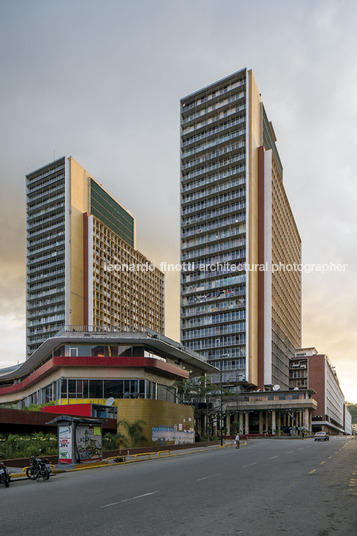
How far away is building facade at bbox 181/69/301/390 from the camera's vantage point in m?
121

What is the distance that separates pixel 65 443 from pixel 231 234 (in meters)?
98.3

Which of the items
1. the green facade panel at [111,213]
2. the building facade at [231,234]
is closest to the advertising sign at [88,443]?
the building facade at [231,234]

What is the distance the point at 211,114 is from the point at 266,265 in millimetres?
39350

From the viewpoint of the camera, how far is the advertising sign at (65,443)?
31.0 meters

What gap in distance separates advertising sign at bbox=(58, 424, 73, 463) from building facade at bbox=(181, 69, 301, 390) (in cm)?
8640

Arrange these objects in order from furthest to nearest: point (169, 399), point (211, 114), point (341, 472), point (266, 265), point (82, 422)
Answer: point (211, 114), point (266, 265), point (169, 399), point (82, 422), point (341, 472)

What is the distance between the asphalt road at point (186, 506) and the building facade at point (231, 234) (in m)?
95.6

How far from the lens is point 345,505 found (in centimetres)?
1494

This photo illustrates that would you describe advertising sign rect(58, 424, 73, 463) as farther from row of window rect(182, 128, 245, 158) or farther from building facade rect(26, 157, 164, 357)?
row of window rect(182, 128, 245, 158)

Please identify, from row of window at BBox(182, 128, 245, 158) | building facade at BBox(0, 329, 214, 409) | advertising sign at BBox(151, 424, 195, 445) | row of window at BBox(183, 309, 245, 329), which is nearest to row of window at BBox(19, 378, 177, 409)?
building facade at BBox(0, 329, 214, 409)

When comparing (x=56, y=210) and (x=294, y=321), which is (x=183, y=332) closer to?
(x=56, y=210)

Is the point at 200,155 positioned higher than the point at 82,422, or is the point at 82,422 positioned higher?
the point at 200,155

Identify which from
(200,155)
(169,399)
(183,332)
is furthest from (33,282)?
(169,399)

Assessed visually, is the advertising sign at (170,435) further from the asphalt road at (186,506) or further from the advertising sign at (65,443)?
the asphalt road at (186,506)
